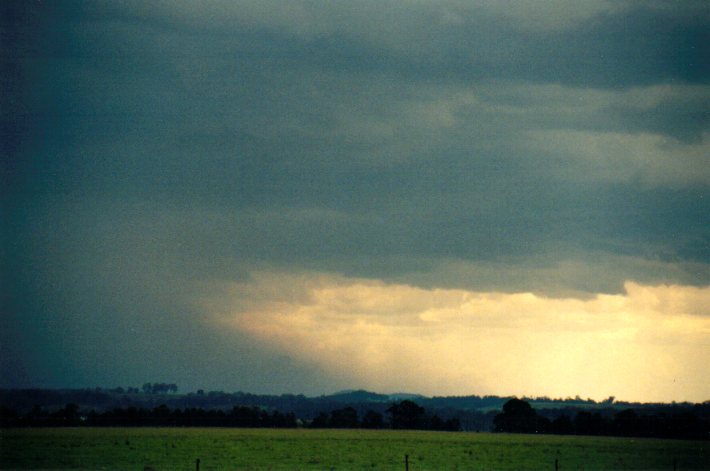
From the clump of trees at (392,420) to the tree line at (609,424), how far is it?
1264 cm

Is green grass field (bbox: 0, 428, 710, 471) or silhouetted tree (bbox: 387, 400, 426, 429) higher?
silhouetted tree (bbox: 387, 400, 426, 429)


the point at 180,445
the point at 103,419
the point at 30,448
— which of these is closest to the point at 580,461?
the point at 180,445

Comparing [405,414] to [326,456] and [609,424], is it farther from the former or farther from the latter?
[326,456]

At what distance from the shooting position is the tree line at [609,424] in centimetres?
14100

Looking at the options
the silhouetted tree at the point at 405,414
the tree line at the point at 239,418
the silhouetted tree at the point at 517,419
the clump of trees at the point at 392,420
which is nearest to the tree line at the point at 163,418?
the tree line at the point at 239,418

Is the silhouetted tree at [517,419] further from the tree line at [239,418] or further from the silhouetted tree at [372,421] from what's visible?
the silhouetted tree at [372,421]

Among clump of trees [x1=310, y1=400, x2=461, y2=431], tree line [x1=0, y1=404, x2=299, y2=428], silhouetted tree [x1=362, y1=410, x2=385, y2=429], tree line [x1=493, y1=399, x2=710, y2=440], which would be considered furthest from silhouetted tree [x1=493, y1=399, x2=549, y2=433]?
tree line [x1=0, y1=404, x2=299, y2=428]

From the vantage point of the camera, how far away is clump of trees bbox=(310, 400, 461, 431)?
604 ft

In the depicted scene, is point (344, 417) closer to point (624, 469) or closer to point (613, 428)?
point (613, 428)

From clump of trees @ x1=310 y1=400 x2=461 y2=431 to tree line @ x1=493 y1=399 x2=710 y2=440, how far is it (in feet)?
41.5

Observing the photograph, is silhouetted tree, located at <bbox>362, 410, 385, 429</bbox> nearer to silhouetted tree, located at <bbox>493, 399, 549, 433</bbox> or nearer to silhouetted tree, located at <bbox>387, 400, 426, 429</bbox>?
silhouetted tree, located at <bbox>387, 400, 426, 429</bbox>

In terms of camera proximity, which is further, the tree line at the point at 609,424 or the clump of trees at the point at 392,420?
the clump of trees at the point at 392,420

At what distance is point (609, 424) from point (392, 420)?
46.0 meters

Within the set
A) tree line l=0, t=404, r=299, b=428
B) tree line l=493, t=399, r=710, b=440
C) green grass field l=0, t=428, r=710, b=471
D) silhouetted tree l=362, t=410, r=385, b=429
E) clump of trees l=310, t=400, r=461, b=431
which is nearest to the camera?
green grass field l=0, t=428, r=710, b=471
